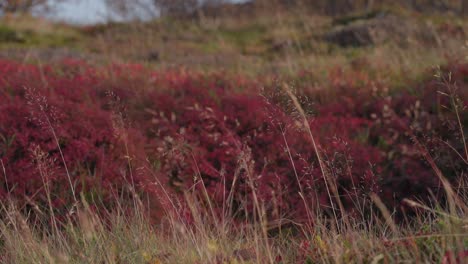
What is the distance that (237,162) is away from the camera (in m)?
3.40

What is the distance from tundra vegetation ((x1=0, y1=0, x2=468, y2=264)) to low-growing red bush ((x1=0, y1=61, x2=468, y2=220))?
2 centimetres

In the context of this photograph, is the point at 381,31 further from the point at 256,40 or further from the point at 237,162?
the point at 237,162

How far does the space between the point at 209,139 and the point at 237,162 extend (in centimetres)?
244

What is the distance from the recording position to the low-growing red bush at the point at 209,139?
15.8ft

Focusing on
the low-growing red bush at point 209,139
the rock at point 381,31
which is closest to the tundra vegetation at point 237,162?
the low-growing red bush at point 209,139

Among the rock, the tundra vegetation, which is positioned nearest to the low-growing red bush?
the tundra vegetation

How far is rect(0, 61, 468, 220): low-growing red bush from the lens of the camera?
4.82 metres

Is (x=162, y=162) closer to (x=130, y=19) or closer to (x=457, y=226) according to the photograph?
(x=457, y=226)

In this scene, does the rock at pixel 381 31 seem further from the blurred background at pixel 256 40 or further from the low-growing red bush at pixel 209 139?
the low-growing red bush at pixel 209 139

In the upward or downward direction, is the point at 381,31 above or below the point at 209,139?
above

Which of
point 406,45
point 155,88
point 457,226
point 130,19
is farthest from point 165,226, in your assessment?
point 130,19

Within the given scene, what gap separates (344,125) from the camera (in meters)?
6.32

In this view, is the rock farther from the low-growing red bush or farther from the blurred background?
the low-growing red bush

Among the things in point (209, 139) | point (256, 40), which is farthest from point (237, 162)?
point (256, 40)
